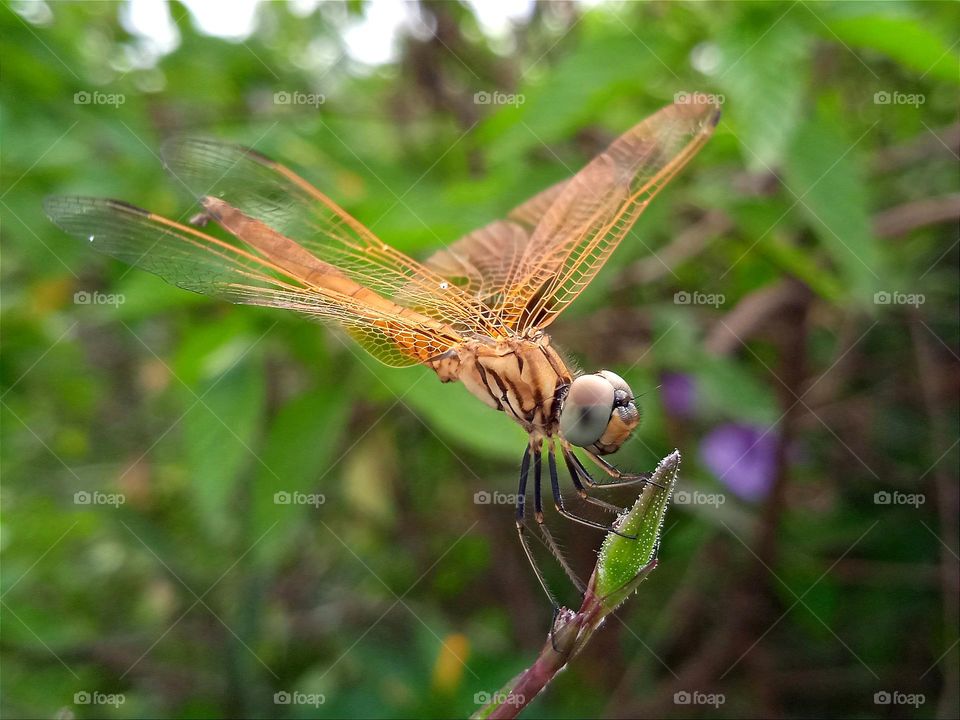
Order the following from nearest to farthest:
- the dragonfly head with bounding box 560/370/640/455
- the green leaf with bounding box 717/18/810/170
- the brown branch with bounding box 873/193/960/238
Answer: the dragonfly head with bounding box 560/370/640/455, the green leaf with bounding box 717/18/810/170, the brown branch with bounding box 873/193/960/238

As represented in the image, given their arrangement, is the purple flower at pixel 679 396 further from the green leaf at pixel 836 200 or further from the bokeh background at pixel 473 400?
the green leaf at pixel 836 200

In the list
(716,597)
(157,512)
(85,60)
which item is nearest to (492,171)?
(85,60)

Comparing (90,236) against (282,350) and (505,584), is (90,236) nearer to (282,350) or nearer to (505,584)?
(282,350)

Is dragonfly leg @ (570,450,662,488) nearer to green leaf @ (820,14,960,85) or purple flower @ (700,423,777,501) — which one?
green leaf @ (820,14,960,85)

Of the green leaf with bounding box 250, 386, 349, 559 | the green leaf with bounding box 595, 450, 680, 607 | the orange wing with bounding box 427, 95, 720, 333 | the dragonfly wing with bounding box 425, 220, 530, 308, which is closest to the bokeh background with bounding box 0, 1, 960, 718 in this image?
the green leaf with bounding box 250, 386, 349, 559

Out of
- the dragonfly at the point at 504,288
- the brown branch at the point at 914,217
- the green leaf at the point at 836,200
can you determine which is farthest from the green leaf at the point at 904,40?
the dragonfly at the point at 504,288

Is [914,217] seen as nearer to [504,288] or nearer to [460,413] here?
[460,413]
